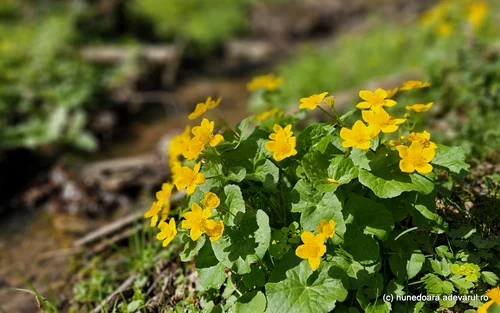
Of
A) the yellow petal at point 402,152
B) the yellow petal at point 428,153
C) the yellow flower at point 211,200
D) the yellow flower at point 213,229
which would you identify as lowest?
the yellow flower at point 213,229

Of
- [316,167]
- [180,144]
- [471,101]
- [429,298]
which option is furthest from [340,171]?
[471,101]

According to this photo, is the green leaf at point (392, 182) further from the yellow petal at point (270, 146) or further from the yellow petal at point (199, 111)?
the yellow petal at point (199, 111)

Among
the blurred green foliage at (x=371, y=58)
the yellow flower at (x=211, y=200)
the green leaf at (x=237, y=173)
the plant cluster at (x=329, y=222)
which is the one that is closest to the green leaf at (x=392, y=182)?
the plant cluster at (x=329, y=222)

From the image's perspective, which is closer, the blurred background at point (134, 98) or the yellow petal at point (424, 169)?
the yellow petal at point (424, 169)

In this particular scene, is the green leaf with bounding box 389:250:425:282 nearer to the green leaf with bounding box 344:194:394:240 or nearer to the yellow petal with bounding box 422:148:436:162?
the green leaf with bounding box 344:194:394:240

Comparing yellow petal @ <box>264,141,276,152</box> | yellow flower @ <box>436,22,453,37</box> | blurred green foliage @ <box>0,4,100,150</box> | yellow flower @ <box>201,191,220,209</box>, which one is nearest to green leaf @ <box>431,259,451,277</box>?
yellow petal @ <box>264,141,276,152</box>

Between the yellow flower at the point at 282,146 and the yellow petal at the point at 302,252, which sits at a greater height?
the yellow flower at the point at 282,146

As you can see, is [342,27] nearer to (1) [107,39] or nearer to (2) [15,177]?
(1) [107,39]
